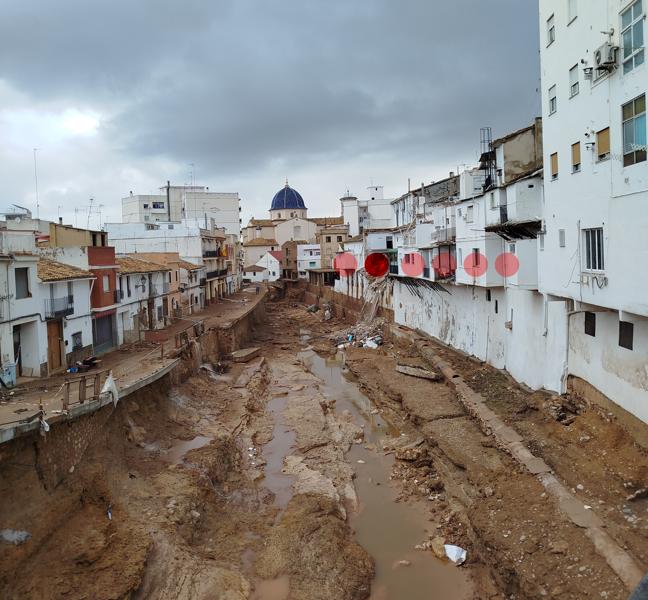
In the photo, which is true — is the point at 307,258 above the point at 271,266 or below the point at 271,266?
above

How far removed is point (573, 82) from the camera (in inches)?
626

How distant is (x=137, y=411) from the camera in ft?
69.5

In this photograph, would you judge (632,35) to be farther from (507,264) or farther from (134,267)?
(134,267)

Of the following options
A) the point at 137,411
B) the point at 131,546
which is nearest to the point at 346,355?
the point at 137,411

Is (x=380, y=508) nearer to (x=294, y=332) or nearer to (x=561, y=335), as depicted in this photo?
(x=561, y=335)

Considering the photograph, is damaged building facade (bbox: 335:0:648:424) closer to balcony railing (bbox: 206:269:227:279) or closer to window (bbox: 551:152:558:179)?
window (bbox: 551:152:558:179)

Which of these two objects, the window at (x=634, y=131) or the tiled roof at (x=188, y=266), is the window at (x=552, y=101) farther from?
the tiled roof at (x=188, y=266)

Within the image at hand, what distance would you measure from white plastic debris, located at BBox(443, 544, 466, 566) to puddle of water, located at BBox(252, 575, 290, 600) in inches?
160

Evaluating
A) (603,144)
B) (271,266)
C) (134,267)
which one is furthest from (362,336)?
(271,266)

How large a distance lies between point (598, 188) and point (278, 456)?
1402 centimetres

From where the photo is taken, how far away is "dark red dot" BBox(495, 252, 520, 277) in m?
21.2

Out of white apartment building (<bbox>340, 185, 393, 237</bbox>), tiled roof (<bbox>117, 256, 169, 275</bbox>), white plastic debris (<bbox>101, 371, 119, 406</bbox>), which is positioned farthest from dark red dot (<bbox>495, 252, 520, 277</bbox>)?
white apartment building (<bbox>340, 185, 393, 237</bbox>)

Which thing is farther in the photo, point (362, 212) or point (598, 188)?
point (362, 212)

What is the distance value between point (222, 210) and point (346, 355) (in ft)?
154
